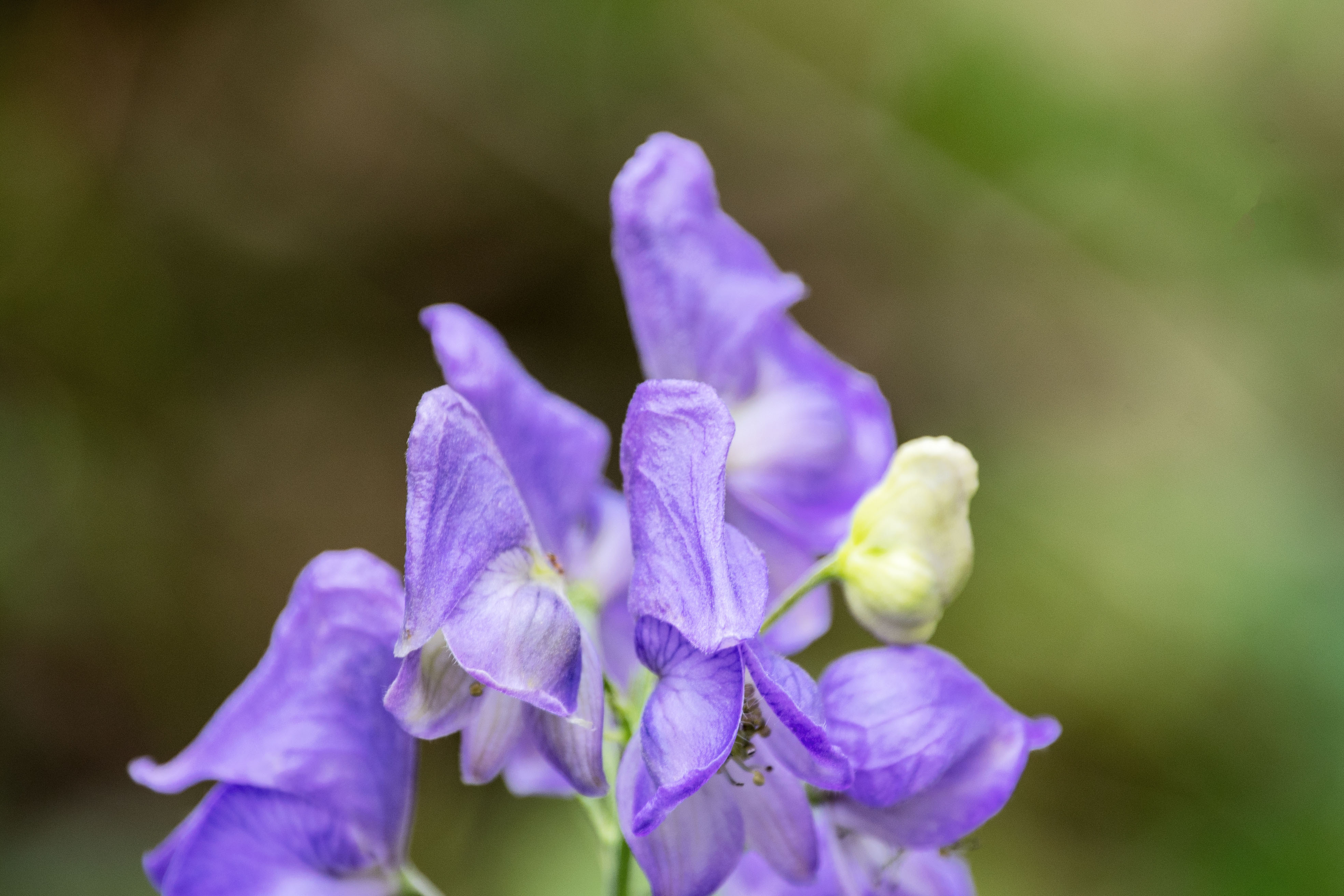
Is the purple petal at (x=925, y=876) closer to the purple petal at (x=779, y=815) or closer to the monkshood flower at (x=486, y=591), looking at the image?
the purple petal at (x=779, y=815)

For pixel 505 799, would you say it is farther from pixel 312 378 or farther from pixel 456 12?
pixel 456 12

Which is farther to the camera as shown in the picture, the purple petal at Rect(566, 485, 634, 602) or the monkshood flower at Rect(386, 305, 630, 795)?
the purple petal at Rect(566, 485, 634, 602)

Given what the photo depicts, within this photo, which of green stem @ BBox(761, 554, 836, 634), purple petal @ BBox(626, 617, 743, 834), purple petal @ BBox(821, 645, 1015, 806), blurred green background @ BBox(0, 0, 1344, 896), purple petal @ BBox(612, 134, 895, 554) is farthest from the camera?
blurred green background @ BBox(0, 0, 1344, 896)

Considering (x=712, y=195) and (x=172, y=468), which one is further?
(x=172, y=468)

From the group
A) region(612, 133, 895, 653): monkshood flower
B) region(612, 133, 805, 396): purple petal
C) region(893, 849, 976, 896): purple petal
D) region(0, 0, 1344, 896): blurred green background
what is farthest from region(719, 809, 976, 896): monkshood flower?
region(0, 0, 1344, 896): blurred green background

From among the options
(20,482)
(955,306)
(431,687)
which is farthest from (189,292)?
(431,687)

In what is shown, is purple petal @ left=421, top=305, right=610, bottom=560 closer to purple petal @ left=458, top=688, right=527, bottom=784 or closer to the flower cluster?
the flower cluster

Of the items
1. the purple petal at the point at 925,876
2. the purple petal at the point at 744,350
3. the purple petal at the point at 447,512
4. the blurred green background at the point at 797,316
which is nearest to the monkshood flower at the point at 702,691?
the purple petal at the point at 447,512
